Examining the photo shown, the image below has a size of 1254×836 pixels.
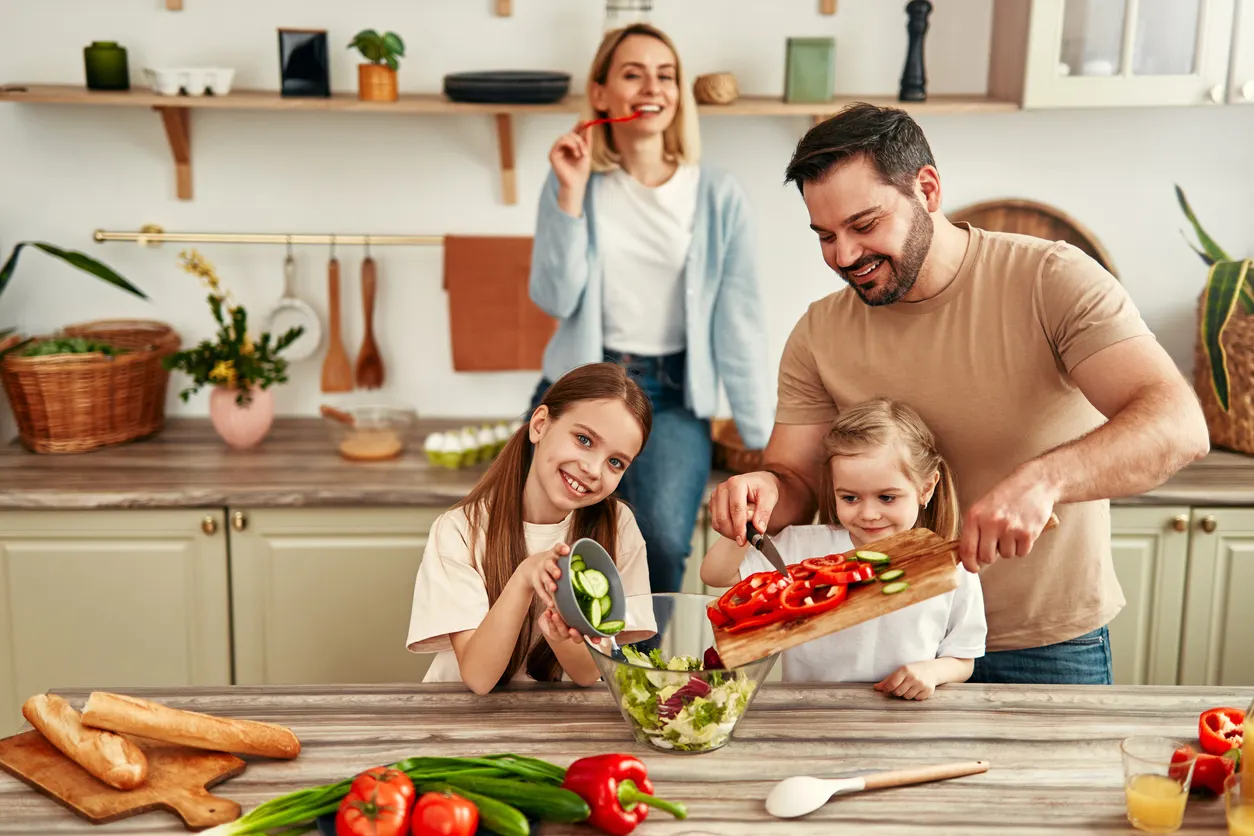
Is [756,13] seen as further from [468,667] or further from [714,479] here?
[468,667]

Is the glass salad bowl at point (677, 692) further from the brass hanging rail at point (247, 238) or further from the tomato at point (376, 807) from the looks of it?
the brass hanging rail at point (247, 238)

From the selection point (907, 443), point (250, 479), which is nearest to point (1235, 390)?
point (907, 443)

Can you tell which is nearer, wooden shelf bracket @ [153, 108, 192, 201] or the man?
the man

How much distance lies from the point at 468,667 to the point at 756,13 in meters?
2.15

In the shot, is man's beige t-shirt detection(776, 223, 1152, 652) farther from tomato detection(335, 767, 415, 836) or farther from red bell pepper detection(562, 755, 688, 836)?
tomato detection(335, 767, 415, 836)

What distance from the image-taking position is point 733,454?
10.1ft

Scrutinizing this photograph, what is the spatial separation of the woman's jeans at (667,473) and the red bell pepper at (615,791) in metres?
1.35

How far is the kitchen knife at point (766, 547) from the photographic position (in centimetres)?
168

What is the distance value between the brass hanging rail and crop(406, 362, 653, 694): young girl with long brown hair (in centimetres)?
142

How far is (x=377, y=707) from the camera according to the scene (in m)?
1.68

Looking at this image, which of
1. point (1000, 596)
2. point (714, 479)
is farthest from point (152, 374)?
point (1000, 596)

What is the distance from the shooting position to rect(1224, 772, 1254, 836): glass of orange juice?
132 cm

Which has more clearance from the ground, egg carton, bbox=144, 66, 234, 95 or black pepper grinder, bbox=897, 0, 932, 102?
black pepper grinder, bbox=897, 0, 932, 102

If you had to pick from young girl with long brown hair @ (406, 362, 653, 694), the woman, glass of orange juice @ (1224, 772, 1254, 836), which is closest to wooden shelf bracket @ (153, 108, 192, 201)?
the woman
